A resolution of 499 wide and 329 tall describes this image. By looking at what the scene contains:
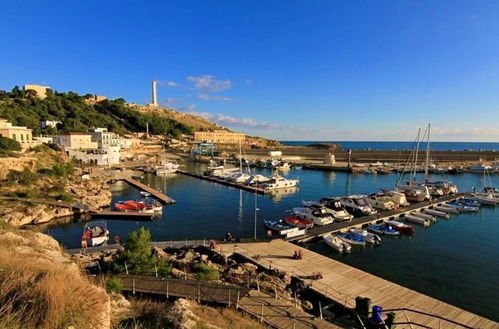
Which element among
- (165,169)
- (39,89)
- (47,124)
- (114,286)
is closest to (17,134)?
(165,169)

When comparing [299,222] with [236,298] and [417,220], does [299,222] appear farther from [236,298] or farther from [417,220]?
[236,298]

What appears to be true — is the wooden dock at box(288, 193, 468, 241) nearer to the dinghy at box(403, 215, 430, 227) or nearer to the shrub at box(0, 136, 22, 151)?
the dinghy at box(403, 215, 430, 227)

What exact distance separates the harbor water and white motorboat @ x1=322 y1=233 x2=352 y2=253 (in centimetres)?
53

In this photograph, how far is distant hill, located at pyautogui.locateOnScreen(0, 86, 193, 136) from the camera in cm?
8631

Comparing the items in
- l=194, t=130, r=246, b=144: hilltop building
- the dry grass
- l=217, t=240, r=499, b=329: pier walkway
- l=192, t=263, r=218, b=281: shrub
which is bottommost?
l=217, t=240, r=499, b=329: pier walkway

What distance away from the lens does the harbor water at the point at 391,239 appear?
20219 millimetres

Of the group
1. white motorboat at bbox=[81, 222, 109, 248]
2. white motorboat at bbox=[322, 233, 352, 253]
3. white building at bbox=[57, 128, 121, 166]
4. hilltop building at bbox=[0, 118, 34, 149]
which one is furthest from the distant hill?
white motorboat at bbox=[322, 233, 352, 253]

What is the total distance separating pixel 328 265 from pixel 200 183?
43.3m

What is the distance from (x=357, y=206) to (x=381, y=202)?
13.9 ft

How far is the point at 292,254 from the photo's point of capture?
22875 millimetres

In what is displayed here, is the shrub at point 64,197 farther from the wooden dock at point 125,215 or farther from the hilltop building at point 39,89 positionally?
the hilltop building at point 39,89

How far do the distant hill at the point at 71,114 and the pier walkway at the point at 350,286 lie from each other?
81.6m

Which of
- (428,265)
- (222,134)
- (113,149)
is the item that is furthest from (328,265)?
(222,134)

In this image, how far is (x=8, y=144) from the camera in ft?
150
